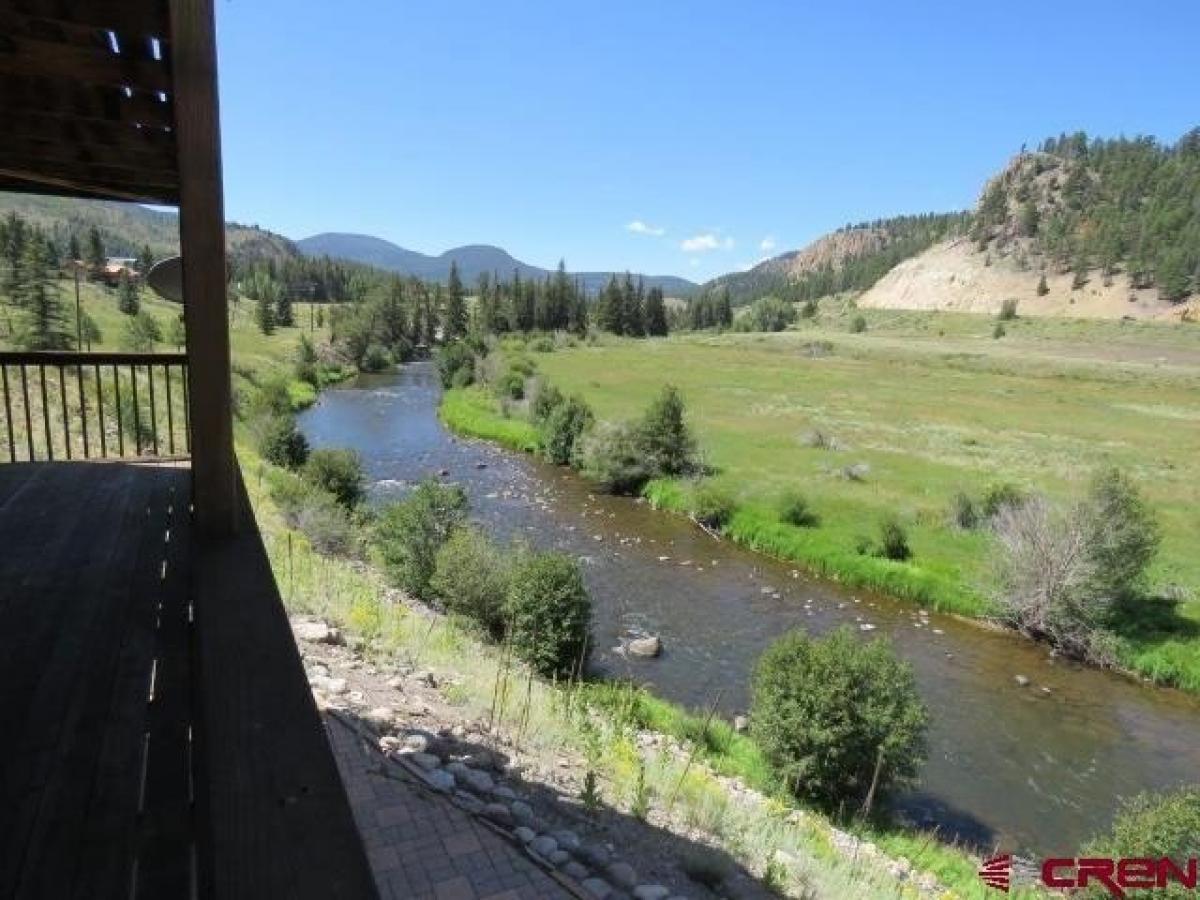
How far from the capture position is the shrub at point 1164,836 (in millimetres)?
8445

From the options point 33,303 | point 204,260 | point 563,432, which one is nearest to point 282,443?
point 563,432

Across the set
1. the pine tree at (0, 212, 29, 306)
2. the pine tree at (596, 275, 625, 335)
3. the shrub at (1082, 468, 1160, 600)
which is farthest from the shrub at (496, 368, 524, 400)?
the pine tree at (596, 275, 625, 335)

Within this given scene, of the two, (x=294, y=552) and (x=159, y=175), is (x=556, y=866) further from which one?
(x=294, y=552)

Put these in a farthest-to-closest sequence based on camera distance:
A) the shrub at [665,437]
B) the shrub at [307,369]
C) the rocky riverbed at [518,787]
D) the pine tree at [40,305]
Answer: the shrub at [307,369], the pine tree at [40,305], the shrub at [665,437], the rocky riverbed at [518,787]

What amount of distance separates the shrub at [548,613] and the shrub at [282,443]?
1711 cm

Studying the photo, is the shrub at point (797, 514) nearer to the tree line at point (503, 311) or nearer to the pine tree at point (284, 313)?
the tree line at point (503, 311)

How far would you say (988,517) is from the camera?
2639cm

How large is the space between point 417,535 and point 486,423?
27.2 metres

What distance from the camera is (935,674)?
1784cm

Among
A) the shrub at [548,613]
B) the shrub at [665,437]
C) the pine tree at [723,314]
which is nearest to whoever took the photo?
the shrub at [548,613]

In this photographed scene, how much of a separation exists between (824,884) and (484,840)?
3.91 meters

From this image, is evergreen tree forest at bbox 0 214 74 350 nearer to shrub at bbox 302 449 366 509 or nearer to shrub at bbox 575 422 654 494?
shrub at bbox 302 449 366 509

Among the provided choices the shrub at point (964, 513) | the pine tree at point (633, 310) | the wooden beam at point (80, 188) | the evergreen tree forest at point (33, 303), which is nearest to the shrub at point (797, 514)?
the shrub at point (964, 513)

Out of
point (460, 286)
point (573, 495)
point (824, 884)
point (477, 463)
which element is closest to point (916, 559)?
point (573, 495)
